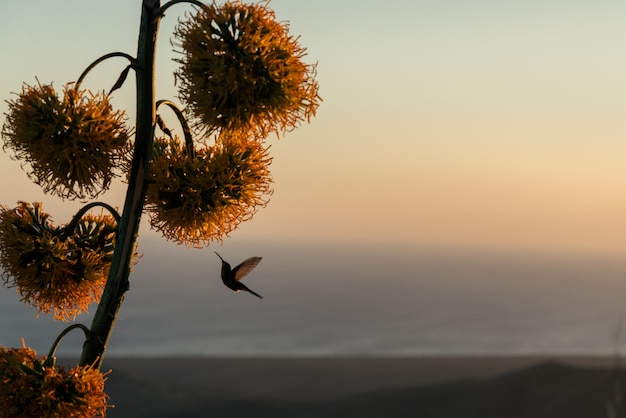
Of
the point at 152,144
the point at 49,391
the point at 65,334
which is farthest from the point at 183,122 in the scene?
the point at 49,391

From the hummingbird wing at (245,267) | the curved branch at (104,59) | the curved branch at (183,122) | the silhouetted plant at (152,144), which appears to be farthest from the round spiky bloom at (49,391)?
the curved branch at (104,59)

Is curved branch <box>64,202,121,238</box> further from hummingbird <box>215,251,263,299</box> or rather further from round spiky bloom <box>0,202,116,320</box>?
hummingbird <box>215,251,263,299</box>

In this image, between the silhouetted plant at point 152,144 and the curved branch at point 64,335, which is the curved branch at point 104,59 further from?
the curved branch at point 64,335

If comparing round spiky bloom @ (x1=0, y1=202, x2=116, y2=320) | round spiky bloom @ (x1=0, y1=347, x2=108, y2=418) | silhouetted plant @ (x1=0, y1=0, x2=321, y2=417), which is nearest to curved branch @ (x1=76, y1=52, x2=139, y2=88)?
silhouetted plant @ (x1=0, y1=0, x2=321, y2=417)

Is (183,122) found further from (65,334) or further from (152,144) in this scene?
(65,334)

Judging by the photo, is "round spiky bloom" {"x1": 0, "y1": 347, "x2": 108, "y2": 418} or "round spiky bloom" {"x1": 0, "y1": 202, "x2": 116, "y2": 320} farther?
"round spiky bloom" {"x1": 0, "y1": 202, "x2": 116, "y2": 320}

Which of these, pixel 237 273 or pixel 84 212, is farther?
pixel 84 212

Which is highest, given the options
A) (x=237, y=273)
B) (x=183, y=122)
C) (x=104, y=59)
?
(x=104, y=59)

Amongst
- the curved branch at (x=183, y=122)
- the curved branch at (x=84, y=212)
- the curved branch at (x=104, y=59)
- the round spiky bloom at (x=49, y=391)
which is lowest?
the round spiky bloom at (x=49, y=391)
